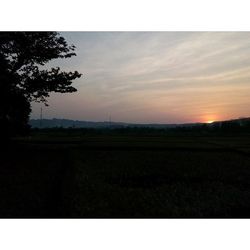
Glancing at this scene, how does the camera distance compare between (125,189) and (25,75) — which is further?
(25,75)

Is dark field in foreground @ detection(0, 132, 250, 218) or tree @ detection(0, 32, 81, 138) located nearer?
dark field in foreground @ detection(0, 132, 250, 218)

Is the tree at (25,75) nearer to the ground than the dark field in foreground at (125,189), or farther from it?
farther from it

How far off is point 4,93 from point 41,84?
17.5 ft

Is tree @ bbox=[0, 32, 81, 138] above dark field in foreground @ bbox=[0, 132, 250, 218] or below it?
above

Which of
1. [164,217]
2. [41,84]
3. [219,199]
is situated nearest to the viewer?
[164,217]

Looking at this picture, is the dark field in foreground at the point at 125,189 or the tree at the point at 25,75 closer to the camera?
the dark field in foreground at the point at 125,189

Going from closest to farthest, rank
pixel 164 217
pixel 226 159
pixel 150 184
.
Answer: pixel 164 217, pixel 150 184, pixel 226 159

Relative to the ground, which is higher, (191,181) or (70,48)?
(70,48)

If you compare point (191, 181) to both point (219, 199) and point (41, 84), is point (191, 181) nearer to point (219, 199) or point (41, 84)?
point (219, 199)

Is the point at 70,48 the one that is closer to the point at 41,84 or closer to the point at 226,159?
the point at 41,84

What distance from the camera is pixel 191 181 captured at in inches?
661
